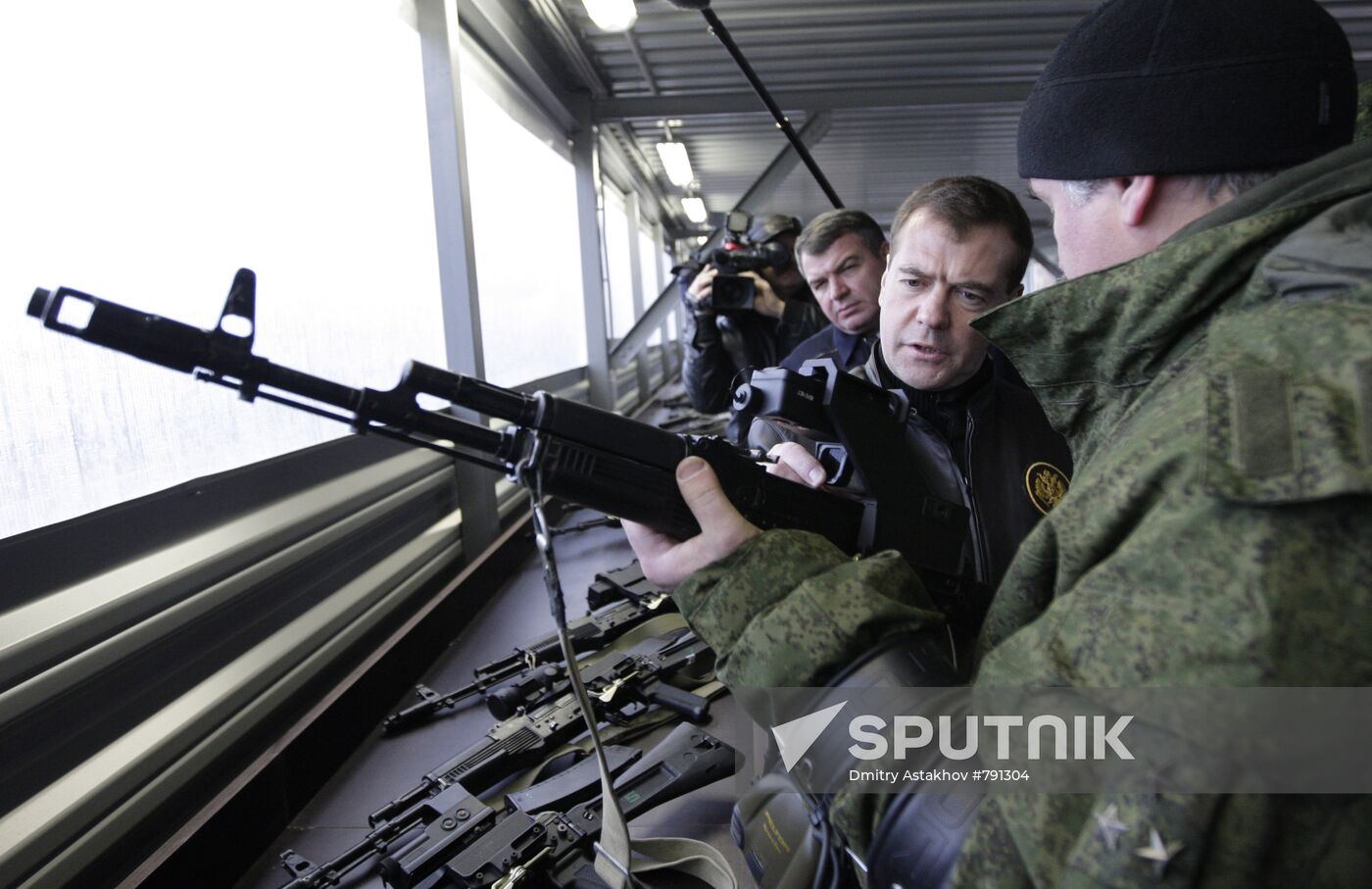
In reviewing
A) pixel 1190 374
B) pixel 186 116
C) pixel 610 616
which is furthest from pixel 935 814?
pixel 186 116

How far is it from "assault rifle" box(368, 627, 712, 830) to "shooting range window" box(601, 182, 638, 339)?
4.89 meters

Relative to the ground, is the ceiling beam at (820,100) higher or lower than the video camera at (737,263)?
higher

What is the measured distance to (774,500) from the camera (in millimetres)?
1104

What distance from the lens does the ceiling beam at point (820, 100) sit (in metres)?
3.89

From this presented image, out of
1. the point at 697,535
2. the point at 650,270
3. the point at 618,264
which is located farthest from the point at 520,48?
the point at 650,270

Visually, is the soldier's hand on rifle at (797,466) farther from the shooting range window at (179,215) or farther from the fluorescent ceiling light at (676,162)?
the fluorescent ceiling light at (676,162)

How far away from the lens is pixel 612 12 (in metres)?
2.80

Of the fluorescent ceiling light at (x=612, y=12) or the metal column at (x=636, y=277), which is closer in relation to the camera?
the fluorescent ceiling light at (x=612, y=12)

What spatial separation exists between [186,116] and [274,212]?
0.28m

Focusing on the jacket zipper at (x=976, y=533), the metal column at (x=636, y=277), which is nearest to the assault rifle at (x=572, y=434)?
the jacket zipper at (x=976, y=533)

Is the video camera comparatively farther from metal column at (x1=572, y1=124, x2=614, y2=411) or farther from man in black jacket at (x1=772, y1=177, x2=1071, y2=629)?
metal column at (x1=572, y1=124, x2=614, y2=411)

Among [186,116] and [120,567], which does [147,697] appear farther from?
[186,116]

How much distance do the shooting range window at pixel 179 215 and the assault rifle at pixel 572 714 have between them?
27.5 inches

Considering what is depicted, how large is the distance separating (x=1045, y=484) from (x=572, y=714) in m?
1.01
